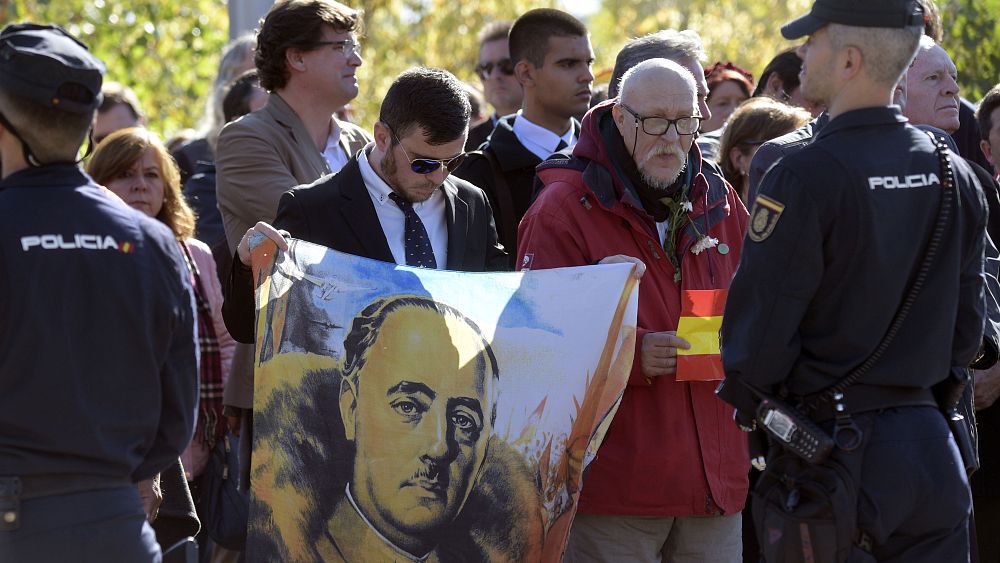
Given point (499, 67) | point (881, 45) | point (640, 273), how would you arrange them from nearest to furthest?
point (881, 45)
point (640, 273)
point (499, 67)

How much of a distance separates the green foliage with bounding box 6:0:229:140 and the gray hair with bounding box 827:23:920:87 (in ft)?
37.2

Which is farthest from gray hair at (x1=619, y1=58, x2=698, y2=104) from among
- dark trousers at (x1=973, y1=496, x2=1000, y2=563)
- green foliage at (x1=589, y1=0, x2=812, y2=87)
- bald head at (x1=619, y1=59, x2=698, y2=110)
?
green foliage at (x1=589, y1=0, x2=812, y2=87)

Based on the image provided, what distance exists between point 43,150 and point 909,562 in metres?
2.56

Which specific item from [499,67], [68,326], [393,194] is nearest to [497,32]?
[499,67]

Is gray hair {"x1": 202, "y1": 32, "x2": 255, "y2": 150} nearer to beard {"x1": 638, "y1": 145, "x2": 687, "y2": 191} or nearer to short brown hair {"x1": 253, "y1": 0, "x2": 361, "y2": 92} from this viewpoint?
short brown hair {"x1": 253, "y1": 0, "x2": 361, "y2": 92}

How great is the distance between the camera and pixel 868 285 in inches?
156

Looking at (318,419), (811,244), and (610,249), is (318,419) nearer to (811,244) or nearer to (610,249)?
(610,249)

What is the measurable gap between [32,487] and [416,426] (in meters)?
1.37

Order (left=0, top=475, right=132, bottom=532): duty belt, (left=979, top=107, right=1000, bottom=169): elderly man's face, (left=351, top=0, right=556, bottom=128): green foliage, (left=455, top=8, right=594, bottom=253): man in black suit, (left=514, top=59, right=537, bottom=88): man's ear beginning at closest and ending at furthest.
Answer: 1. (left=0, top=475, right=132, bottom=532): duty belt
2. (left=455, top=8, right=594, bottom=253): man in black suit
3. (left=979, top=107, right=1000, bottom=169): elderly man's face
4. (left=514, top=59, right=537, bottom=88): man's ear
5. (left=351, top=0, right=556, bottom=128): green foliage

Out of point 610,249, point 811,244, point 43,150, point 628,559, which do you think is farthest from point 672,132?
point 43,150

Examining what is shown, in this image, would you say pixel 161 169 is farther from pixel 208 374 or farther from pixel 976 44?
pixel 976 44

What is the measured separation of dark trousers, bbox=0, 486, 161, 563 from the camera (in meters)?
3.51

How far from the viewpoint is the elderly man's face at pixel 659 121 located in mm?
4996

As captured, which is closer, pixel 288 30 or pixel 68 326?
pixel 68 326
